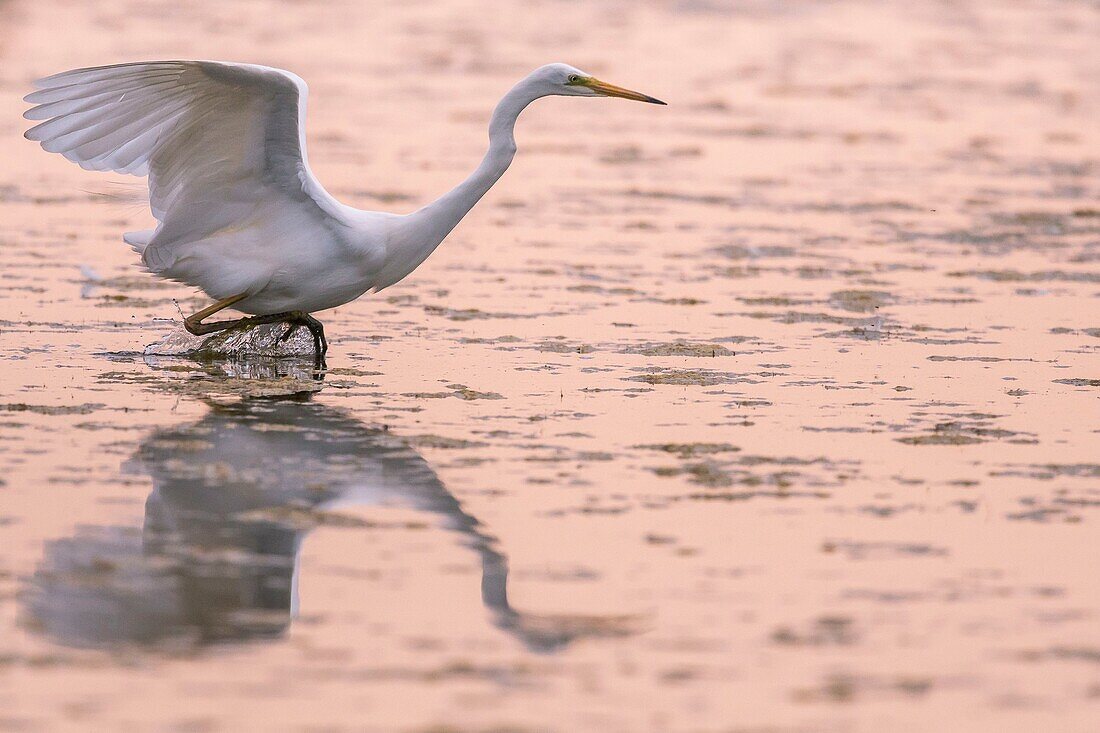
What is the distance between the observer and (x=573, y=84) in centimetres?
853

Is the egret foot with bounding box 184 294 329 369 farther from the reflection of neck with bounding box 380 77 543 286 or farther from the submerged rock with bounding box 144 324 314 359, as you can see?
the reflection of neck with bounding box 380 77 543 286

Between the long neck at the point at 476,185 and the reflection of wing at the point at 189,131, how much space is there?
0.44 meters

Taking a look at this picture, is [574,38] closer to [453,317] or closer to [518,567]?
[453,317]

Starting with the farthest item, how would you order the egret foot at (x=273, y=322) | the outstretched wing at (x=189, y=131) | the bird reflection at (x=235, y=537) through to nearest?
1. the egret foot at (x=273, y=322)
2. the outstretched wing at (x=189, y=131)
3. the bird reflection at (x=235, y=537)

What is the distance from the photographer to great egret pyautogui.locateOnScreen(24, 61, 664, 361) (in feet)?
25.5

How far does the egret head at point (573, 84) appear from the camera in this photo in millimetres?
8414

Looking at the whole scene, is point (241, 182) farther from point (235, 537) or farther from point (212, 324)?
point (235, 537)

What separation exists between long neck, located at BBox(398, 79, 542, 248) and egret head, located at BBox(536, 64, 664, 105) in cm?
13

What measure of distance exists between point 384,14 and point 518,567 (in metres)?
21.7

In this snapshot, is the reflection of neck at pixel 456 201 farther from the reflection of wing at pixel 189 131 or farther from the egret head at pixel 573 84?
the reflection of wing at pixel 189 131

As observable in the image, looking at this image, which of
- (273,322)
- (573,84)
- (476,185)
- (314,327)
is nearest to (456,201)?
(476,185)

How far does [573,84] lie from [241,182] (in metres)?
1.58

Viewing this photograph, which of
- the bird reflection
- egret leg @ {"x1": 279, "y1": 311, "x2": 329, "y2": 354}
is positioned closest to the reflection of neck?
egret leg @ {"x1": 279, "y1": 311, "x2": 329, "y2": 354}

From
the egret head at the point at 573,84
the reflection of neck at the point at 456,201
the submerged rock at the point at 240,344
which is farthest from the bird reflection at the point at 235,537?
the egret head at the point at 573,84
